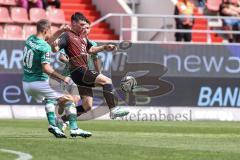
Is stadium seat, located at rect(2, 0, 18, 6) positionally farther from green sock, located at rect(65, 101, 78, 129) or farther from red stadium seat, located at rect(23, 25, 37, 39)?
green sock, located at rect(65, 101, 78, 129)

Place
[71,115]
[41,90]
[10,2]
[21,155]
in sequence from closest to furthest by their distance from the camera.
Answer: [21,155], [41,90], [71,115], [10,2]

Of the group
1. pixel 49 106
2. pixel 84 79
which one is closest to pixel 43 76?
pixel 49 106

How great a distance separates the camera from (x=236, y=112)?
26219mm

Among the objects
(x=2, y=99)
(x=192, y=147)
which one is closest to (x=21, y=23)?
(x=2, y=99)

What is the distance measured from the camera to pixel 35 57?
561 inches

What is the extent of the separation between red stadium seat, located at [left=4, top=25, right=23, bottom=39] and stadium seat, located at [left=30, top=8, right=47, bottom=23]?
0.67 metres

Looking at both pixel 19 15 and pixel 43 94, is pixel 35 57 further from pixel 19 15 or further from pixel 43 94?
pixel 19 15

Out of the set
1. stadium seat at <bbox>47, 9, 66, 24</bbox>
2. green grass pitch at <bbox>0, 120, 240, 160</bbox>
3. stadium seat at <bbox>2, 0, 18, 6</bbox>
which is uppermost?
stadium seat at <bbox>2, 0, 18, 6</bbox>

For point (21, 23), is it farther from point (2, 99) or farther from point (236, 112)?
point (236, 112)

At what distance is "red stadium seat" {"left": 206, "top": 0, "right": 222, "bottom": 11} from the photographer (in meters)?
29.6

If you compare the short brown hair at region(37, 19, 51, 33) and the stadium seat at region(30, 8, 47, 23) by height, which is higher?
the short brown hair at region(37, 19, 51, 33)

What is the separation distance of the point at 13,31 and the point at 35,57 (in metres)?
12.1

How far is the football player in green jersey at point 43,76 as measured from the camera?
46.5 feet

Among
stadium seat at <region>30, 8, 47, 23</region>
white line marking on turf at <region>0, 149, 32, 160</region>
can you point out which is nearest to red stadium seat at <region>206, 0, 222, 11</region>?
stadium seat at <region>30, 8, 47, 23</region>
